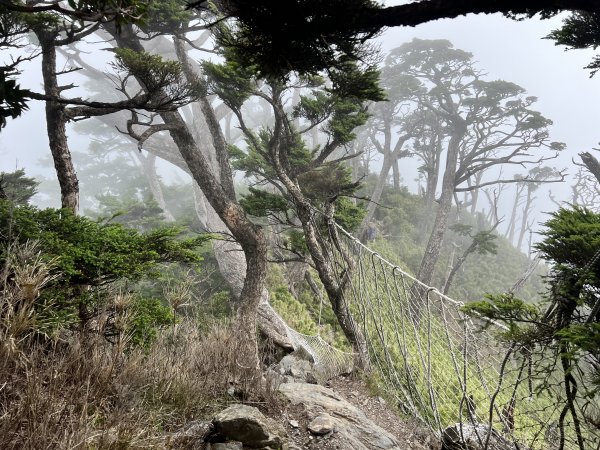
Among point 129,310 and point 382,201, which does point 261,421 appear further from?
point 382,201

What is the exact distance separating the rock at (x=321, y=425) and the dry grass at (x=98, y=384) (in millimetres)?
435

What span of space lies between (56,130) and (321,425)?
3873 millimetres

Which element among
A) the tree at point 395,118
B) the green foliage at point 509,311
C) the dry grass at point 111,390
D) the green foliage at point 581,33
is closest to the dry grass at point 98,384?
the dry grass at point 111,390

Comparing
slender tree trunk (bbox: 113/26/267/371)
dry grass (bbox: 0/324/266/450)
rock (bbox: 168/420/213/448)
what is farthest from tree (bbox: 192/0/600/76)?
slender tree trunk (bbox: 113/26/267/371)

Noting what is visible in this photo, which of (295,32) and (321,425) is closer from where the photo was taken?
(295,32)

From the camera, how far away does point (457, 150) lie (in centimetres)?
1394

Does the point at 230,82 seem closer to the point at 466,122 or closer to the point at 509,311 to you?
the point at 509,311

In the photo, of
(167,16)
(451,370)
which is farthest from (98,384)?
(451,370)

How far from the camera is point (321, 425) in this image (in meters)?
2.64

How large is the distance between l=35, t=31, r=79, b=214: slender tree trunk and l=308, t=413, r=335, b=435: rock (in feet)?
10.4

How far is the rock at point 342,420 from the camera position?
2.62m

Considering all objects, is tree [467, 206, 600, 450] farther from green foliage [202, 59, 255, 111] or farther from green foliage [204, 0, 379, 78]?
green foliage [202, 59, 255, 111]

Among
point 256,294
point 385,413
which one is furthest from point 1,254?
point 385,413

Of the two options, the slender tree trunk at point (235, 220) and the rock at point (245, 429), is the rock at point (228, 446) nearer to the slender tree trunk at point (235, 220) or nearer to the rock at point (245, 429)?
the rock at point (245, 429)
